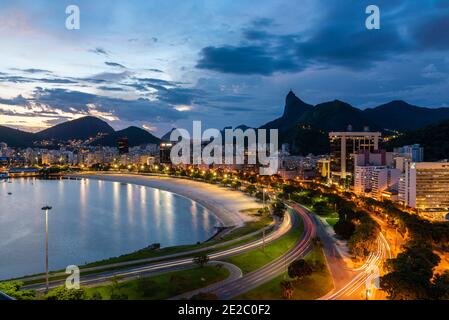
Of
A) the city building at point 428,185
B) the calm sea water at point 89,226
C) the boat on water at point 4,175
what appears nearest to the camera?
the calm sea water at point 89,226

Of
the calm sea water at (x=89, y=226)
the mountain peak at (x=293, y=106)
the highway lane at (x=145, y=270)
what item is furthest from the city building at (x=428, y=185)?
the mountain peak at (x=293, y=106)

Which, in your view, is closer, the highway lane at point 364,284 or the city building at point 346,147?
the highway lane at point 364,284

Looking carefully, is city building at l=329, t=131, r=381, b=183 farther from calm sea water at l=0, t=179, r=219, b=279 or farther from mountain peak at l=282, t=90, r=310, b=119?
mountain peak at l=282, t=90, r=310, b=119

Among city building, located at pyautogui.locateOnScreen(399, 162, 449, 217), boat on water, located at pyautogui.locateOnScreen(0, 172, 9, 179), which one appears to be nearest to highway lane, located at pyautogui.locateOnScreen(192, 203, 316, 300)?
city building, located at pyautogui.locateOnScreen(399, 162, 449, 217)

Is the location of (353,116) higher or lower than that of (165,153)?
higher

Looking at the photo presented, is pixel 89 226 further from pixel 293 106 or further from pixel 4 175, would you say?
pixel 293 106

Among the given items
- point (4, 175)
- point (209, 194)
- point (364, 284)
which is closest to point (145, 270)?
point (364, 284)

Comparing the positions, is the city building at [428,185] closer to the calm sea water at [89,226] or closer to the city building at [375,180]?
the city building at [375,180]
